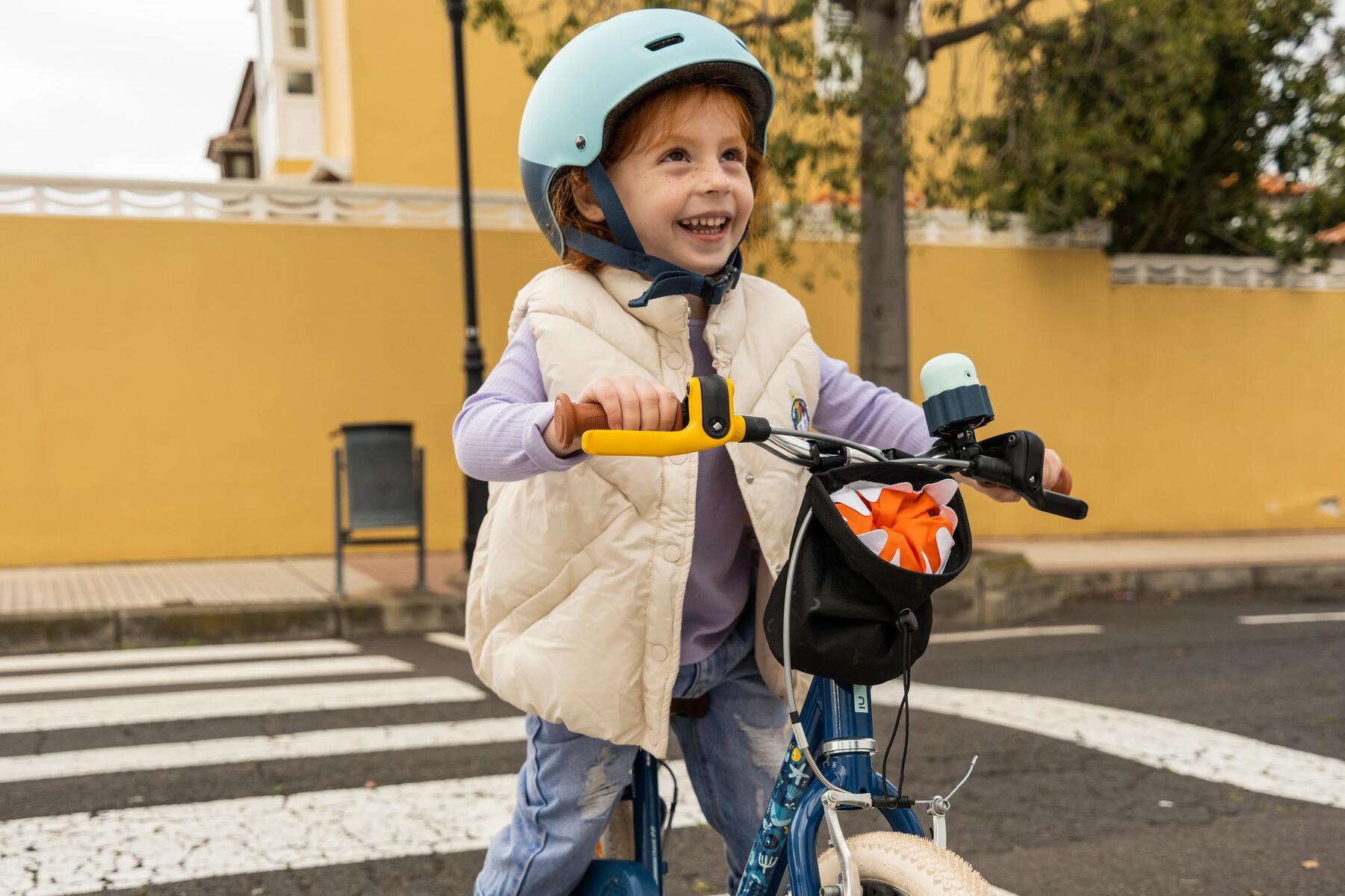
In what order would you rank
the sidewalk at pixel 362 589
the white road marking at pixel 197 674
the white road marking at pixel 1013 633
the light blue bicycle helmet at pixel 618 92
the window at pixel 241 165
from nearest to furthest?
the light blue bicycle helmet at pixel 618 92, the white road marking at pixel 197 674, the sidewalk at pixel 362 589, the white road marking at pixel 1013 633, the window at pixel 241 165

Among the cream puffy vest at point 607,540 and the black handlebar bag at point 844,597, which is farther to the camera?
the cream puffy vest at point 607,540

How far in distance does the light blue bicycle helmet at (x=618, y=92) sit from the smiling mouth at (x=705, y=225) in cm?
7

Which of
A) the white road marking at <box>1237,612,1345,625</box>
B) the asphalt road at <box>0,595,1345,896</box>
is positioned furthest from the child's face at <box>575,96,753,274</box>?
the white road marking at <box>1237,612,1345,625</box>

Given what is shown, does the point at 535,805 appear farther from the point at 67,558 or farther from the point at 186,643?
the point at 67,558

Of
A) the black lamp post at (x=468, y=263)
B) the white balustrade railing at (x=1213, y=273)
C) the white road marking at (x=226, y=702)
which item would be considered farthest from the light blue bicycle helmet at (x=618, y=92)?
the white balustrade railing at (x=1213, y=273)

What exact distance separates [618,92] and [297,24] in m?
13.8

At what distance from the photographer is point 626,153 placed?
1979 millimetres

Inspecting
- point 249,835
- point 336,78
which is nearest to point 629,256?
point 249,835

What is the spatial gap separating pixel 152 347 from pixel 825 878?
32.0ft

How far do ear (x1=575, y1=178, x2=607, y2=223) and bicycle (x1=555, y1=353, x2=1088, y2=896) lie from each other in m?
0.57

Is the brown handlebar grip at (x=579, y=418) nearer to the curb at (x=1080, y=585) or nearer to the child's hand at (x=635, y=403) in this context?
the child's hand at (x=635, y=403)

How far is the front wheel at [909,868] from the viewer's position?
151cm

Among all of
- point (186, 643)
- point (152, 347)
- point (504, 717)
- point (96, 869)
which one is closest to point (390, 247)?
point (152, 347)

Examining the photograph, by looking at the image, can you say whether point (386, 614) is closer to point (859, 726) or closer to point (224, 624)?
point (224, 624)
